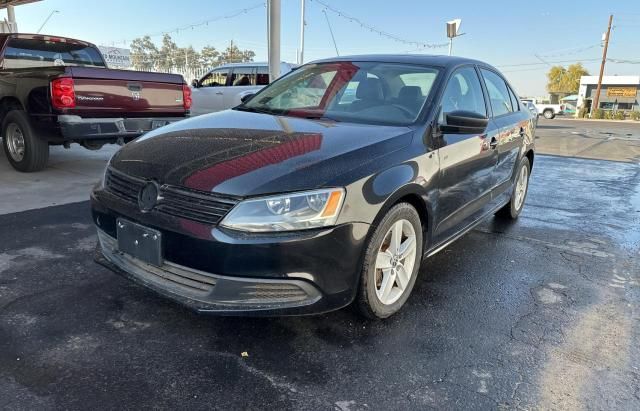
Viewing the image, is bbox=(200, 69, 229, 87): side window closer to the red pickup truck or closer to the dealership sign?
the red pickup truck

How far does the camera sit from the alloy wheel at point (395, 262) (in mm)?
2662

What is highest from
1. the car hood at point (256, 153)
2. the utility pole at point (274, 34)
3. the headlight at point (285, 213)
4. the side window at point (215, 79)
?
the utility pole at point (274, 34)

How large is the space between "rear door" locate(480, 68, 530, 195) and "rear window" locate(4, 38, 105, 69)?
6.20 m

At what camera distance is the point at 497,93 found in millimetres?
4371

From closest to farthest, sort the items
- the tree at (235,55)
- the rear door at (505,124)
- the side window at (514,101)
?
the rear door at (505,124), the side window at (514,101), the tree at (235,55)

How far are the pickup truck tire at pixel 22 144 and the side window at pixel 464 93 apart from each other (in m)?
5.17

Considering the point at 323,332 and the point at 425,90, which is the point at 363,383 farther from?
the point at 425,90

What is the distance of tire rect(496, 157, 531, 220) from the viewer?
4863 millimetres

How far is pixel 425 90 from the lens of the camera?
322 centimetres

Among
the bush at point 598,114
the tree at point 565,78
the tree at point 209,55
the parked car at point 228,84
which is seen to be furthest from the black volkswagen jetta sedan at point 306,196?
the tree at point 565,78

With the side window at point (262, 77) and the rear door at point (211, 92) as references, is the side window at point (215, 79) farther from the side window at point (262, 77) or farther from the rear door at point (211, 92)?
the side window at point (262, 77)

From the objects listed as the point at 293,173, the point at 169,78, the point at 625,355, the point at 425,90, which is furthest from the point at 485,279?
the point at 169,78

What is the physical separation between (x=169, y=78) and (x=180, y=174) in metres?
4.53

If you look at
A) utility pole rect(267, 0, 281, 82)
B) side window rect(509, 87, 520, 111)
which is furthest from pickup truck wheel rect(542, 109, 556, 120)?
side window rect(509, 87, 520, 111)
